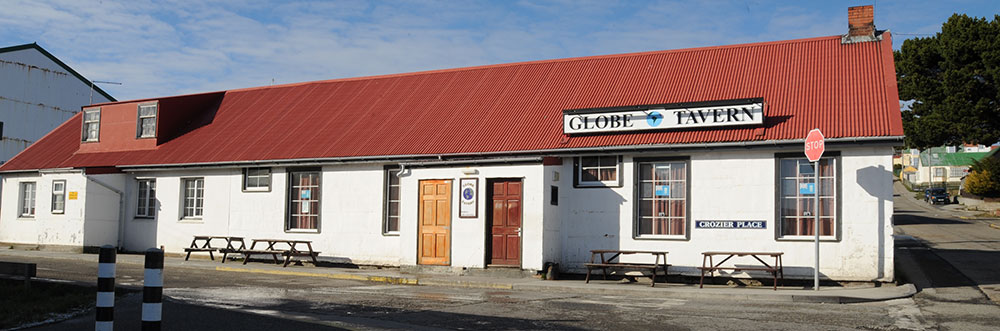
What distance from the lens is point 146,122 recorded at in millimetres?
27031

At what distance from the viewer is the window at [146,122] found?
26.9 meters

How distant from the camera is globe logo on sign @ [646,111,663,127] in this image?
18281 millimetres

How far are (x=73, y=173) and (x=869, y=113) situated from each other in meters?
23.2

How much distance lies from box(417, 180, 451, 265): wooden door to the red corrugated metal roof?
1304 mm

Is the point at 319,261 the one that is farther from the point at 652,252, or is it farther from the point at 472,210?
the point at 652,252

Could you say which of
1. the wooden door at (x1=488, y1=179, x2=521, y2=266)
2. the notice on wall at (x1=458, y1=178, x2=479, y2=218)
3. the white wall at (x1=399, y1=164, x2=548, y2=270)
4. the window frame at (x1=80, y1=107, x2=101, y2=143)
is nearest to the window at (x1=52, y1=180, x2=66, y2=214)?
the window frame at (x1=80, y1=107, x2=101, y2=143)

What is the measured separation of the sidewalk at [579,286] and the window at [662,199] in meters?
1.29

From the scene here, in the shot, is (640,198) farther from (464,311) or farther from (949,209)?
(949,209)

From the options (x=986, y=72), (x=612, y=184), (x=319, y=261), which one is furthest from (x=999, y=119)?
(x=319, y=261)

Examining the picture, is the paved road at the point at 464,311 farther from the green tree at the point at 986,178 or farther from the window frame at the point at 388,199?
the green tree at the point at 986,178

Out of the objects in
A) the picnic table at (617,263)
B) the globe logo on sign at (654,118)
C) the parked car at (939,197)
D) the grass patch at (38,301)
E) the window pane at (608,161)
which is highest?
the parked car at (939,197)

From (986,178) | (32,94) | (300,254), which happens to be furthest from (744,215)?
(986,178)

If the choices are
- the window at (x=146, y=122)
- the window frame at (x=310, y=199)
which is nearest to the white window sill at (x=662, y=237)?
the window frame at (x=310, y=199)

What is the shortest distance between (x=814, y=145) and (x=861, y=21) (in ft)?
19.7
